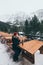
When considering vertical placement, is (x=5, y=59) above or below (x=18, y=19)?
below

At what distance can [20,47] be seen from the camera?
3059 mm

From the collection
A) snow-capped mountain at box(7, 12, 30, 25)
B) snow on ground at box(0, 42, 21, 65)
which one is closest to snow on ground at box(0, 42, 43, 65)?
snow on ground at box(0, 42, 21, 65)

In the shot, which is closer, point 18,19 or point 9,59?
point 9,59

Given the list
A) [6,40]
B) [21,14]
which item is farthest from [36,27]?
[21,14]

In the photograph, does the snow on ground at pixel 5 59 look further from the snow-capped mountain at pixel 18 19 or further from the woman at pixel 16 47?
the snow-capped mountain at pixel 18 19

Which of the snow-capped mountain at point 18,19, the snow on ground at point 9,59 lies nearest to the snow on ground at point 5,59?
the snow on ground at point 9,59

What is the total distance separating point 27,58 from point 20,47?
26 centimetres

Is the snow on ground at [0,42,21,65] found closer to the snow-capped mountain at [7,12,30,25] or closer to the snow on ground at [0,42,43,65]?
the snow on ground at [0,42,43,65]

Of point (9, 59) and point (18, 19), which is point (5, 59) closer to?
point (9, 59)

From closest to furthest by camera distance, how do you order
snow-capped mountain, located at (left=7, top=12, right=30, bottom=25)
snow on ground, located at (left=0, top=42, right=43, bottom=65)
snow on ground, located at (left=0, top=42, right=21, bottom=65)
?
snow on ground, located at (left=0, top=42, right=43, bottom=65)
snow on ground, located at (left=0, top=42, right=21, bottom=65)
snow-capped mountain, located at (left=7, top=12, right=30, bottom=25)

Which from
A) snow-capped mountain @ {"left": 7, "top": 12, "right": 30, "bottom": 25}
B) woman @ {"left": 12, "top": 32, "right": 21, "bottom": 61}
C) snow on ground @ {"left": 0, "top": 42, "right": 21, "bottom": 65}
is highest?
snow-capped mountain @ {"left": 7, "top": 12, "right": 30, "bottom": 25}

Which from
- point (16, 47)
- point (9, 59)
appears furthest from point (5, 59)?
point (16, 47)

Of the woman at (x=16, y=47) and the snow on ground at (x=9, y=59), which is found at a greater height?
the woman at (x=16, y=47)

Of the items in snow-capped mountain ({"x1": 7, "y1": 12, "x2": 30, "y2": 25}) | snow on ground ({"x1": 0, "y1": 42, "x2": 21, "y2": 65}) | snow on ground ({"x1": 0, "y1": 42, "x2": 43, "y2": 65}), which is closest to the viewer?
snow on ground ({"x1": 0, "y1": 42, "x2": 43, "y2": 65})
